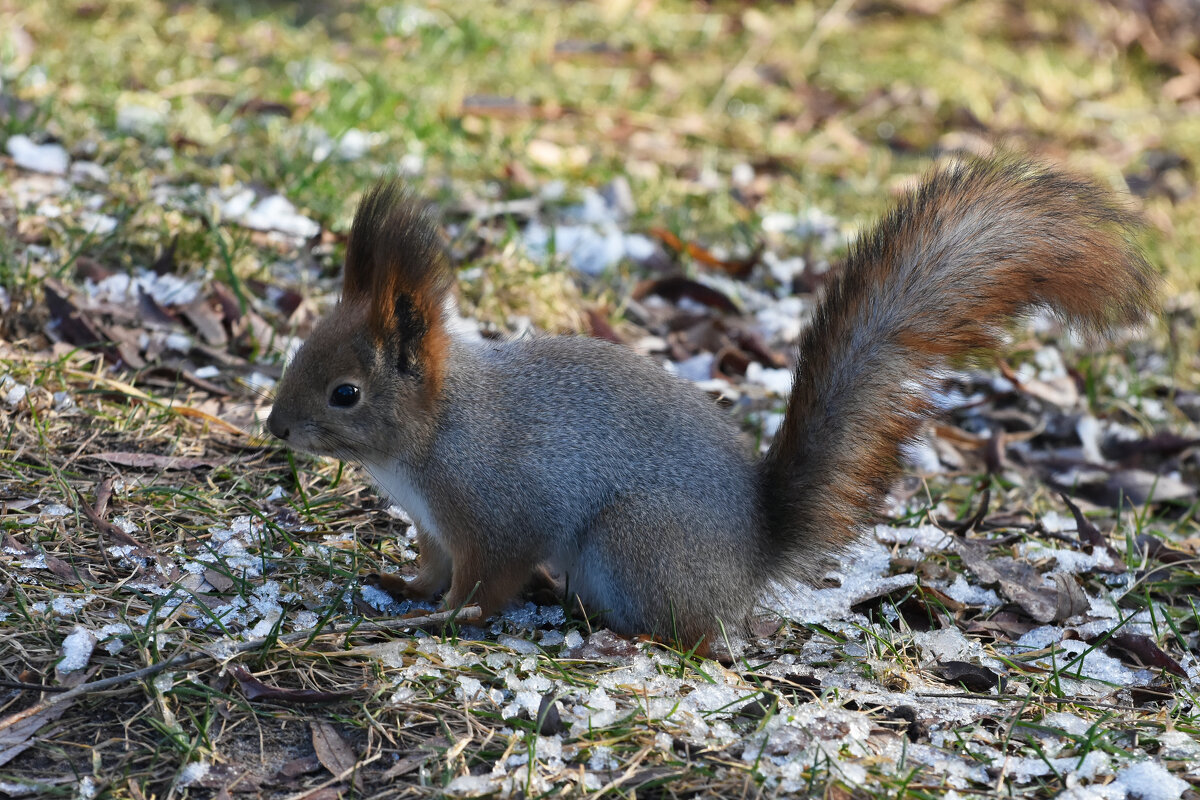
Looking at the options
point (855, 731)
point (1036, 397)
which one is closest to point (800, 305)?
Answer: point (1036, 397)

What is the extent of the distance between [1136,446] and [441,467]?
111 inches

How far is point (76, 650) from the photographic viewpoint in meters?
2.47

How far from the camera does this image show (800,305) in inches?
201

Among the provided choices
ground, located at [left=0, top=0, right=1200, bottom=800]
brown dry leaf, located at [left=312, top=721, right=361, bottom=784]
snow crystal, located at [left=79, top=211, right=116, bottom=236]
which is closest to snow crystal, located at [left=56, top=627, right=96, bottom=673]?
ground, located at [left=0, top=0, right=1200, bottom=800]

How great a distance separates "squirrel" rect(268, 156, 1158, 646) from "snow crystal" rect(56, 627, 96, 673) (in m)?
0.65

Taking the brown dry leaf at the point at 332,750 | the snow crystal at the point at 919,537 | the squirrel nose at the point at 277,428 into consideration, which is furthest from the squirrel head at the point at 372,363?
the snow crystal at the point at 919,537

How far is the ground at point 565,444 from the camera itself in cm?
241


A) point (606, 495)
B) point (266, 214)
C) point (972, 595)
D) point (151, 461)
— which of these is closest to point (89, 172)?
point (266, 214)

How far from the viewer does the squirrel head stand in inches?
112

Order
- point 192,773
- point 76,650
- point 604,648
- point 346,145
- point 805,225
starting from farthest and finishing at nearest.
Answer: point 805,225, point 346,145, point 604,648, point 76,650, point 192,773

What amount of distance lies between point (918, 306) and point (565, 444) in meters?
0.91

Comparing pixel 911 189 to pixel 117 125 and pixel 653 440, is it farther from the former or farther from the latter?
pixel 117 125

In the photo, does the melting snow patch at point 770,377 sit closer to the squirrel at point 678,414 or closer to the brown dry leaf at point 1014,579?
the brown dry leaf at point 1014,579

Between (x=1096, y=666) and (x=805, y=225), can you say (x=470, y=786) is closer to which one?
(x=1096, y=666)
